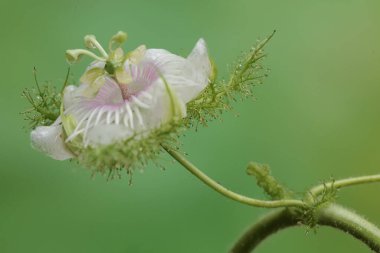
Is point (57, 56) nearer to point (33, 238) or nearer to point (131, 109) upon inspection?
point (33, 238)

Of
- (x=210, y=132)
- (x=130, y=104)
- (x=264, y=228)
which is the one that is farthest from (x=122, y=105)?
(x=210, y=132)

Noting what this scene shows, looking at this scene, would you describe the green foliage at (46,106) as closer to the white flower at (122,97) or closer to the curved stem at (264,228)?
the white flower at (122,97)

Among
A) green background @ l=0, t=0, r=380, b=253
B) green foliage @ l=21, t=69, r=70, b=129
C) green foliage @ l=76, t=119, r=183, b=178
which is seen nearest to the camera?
green foliage @ l=76, t=119, r=183, b=178

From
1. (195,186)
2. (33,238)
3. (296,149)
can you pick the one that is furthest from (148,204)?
(296,149)

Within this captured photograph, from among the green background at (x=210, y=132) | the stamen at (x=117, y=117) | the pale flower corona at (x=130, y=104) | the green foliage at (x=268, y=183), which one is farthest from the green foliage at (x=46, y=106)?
the green background at (x=210, y=132)

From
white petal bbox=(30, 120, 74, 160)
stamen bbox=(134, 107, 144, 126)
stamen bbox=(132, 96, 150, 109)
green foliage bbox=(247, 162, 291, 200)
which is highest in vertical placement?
green foliage bbox=(247, 162, 291, 200)

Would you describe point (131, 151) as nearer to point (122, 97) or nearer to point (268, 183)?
point (122, 97)

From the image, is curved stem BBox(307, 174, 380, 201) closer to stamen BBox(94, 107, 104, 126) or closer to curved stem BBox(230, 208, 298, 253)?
curved stem BBox(230, 208, 298, 253)

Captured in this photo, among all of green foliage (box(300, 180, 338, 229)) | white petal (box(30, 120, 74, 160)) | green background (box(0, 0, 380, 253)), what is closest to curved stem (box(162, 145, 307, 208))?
green foliage (box(300, 180, 338, 229))
